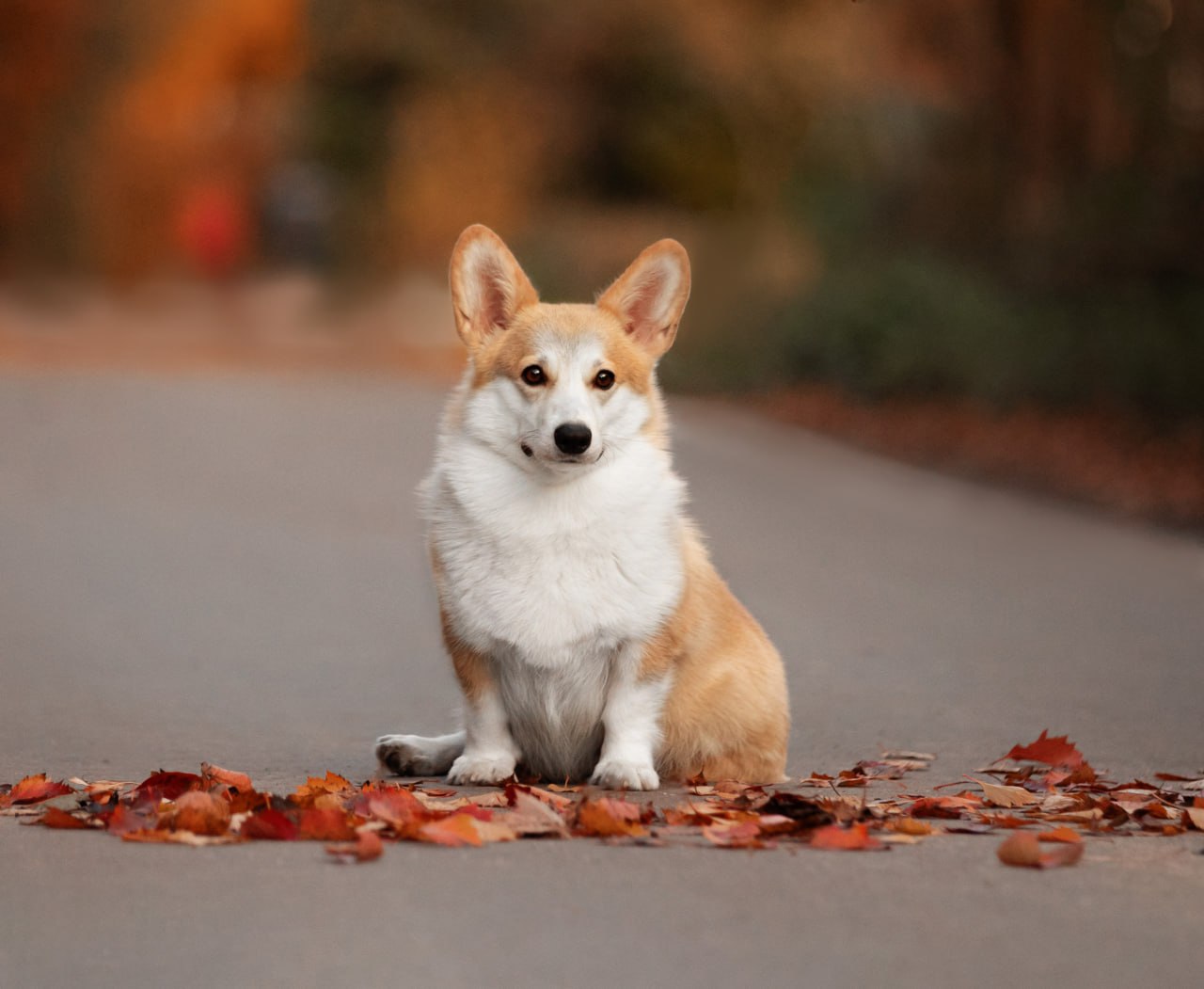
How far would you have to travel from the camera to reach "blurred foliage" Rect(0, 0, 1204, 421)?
790 inches

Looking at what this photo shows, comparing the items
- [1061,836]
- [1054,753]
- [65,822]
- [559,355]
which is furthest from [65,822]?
[1054,753]

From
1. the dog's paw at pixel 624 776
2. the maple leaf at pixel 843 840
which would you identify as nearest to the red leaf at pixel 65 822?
the dog's paw at pixel 624 776

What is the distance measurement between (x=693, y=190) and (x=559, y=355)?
2722 centimetres

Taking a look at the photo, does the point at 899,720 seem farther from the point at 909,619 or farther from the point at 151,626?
the point at 151,626

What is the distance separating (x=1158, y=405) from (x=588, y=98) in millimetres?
18193

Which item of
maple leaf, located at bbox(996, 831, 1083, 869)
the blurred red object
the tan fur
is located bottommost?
maple leaf, located at bbox(996, 831, 1083, 869)

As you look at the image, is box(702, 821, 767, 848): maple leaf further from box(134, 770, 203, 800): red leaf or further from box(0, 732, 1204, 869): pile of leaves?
box(134, 770, 203, 800): red leaf

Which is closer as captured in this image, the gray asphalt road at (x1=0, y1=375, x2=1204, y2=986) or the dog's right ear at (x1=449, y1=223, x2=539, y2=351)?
the gray asphalt road at (x1=0, y1=375, x2=1204, y2=986)

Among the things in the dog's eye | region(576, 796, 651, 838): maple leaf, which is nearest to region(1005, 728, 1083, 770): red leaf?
region(576, 796, 651, 838): maple leaf

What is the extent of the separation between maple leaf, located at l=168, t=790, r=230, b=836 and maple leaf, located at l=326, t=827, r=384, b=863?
0.34 metres

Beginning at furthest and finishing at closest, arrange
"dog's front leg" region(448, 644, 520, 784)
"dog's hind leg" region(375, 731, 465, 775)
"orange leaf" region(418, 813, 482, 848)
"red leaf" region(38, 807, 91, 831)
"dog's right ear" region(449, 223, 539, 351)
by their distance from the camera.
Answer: "dog's hind leg" region(375, 731, 465, 775)
"dog's right ear" region(449, 223, 539, 351)
"dog's front leg" region(448, 644, 520, 784)
"red leaf" region(38, 807, 91, 831)
"orange leaf" region(418, 813, 482, 848)

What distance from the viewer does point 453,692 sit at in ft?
27.5

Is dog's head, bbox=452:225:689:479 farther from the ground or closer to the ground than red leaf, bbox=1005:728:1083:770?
farther from the ground

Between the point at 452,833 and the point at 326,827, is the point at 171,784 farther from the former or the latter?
the point at 452,833
